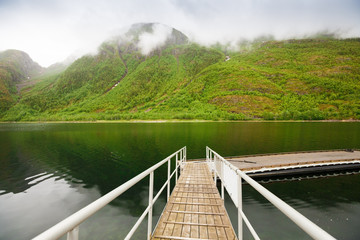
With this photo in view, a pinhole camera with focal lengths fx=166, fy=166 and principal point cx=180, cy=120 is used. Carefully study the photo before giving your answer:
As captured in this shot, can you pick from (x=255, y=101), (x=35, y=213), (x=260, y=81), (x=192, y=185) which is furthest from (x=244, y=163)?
(x=260, y=81)

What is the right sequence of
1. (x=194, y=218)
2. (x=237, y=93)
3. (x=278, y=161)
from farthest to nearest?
1. (x=237, y=93)
2. (x=278, y=161)
3. (x=194, y=218)

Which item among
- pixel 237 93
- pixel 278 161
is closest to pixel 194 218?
pixel 278 161

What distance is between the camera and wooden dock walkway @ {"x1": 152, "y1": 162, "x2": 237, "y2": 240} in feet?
12.2

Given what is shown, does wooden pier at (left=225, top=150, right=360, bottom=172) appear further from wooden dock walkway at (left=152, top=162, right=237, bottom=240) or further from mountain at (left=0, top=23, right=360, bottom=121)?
mountain at (left=0, top=23, right=360, bottom=121)

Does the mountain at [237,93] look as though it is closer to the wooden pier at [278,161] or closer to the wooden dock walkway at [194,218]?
the wooden pier at [278,161]

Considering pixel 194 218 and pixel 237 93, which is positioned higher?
pixel 237 93

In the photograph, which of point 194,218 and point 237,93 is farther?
point 237,93

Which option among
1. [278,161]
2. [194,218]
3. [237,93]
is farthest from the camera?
[237,93]

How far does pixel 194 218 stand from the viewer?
441 centimetres

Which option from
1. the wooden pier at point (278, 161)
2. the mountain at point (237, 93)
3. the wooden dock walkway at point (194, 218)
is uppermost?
the mountain at point (237, 93)

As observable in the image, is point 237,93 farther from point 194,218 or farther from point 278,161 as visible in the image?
point 194,218

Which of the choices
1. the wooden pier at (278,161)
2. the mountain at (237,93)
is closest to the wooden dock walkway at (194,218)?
the wooden pier at (278,161)

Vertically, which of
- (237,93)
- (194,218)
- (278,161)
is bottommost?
(278,161)

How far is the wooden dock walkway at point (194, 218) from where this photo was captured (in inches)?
147
